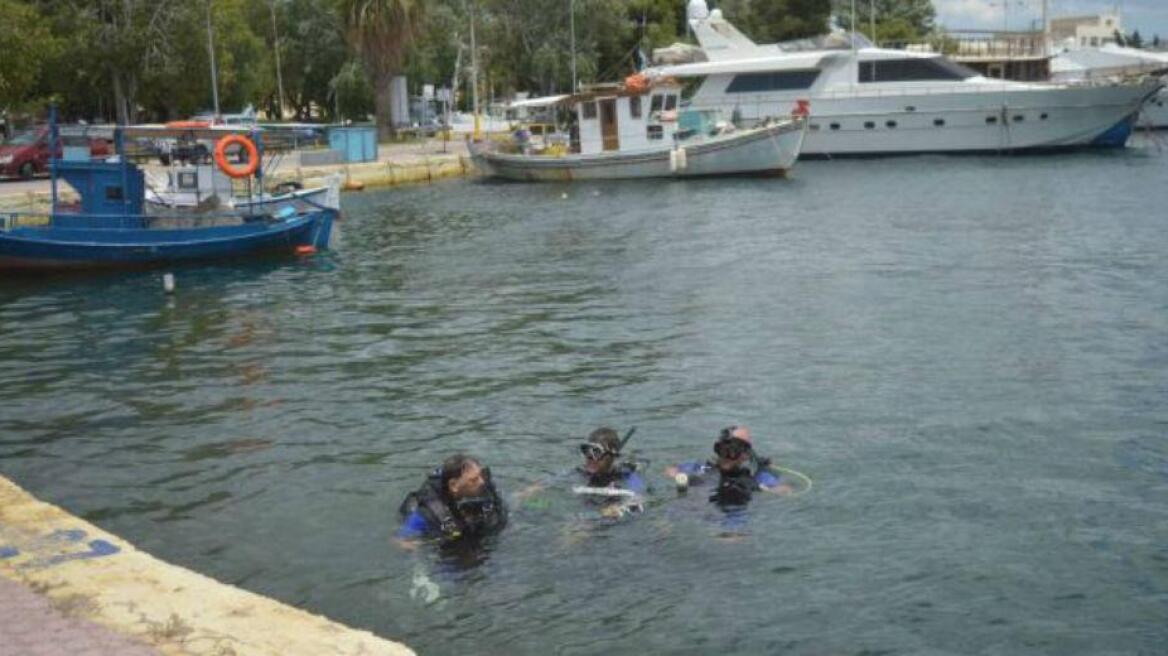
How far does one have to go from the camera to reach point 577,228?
108 feet

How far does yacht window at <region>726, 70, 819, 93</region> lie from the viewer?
5628 centimetres

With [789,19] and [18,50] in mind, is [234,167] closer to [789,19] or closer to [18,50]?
[18,50]

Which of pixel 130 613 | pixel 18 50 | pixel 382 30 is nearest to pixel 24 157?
pixel 18 50

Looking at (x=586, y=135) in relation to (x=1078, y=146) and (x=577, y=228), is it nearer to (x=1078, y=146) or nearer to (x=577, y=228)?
(x=577, y=228)

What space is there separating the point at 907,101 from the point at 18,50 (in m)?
34.7

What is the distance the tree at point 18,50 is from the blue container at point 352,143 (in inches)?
420

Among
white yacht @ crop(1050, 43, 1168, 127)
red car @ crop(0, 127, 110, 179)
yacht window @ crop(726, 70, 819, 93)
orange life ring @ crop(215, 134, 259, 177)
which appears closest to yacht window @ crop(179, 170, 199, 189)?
orange life ring @ crop(215, 134, 259, 177)

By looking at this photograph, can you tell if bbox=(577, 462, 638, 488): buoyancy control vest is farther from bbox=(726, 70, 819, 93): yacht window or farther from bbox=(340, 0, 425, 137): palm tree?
bbox=(340, 0, 425, 137): palm tree

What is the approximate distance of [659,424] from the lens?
13297 millimetres

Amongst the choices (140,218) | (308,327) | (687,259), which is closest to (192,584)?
(308,327)

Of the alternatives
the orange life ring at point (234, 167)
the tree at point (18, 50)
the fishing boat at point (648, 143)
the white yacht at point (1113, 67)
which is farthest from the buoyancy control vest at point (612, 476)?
the white yacht at point (1113, 67)

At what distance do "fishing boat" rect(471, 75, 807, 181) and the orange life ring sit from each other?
67.4 ft

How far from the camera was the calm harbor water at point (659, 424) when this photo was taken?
8.66 meters

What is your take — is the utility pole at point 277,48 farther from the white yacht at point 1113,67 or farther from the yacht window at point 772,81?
the white yacht at point 1113,67
